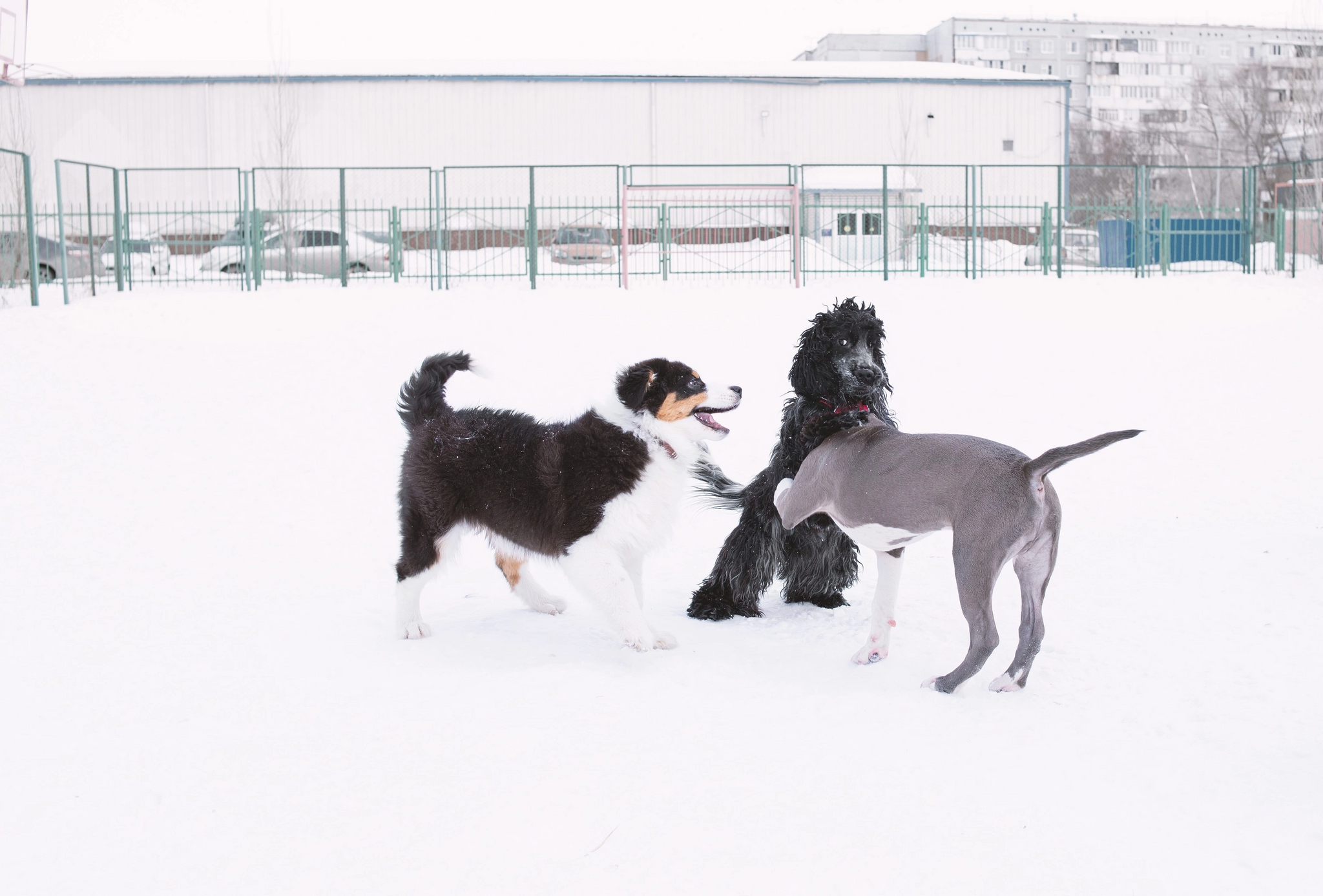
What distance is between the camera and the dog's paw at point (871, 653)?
388 centimetres

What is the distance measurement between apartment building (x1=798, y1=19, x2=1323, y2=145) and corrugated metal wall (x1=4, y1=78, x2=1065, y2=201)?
153 feet

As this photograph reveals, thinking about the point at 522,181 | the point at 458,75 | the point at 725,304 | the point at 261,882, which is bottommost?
the point at 261,882

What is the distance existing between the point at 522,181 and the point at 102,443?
58.8ft

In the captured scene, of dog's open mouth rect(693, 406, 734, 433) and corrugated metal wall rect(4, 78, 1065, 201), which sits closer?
dog's open mouth rect(693, 406, 734, 433)

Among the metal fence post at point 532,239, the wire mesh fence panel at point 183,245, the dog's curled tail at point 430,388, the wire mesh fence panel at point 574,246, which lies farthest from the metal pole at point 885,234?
the dog's curled tail at point 430,388

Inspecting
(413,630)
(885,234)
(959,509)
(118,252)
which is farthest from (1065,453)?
(118,252)

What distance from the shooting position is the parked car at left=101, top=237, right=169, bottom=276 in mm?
16797

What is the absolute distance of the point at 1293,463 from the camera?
7512 millimetres

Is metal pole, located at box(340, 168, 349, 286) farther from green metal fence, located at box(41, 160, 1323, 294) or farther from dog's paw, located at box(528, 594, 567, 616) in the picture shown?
dog's paw, located at box(528, 594, 567, 616)

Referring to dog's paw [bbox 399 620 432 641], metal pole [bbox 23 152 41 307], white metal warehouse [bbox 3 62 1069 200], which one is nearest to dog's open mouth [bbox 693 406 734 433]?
dog's paw [bbox 399 620 432 641]

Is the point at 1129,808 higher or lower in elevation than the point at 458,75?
lower

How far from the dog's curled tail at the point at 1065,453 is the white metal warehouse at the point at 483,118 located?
81.8ft

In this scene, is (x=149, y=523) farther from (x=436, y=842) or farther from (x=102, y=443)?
(x=436, y=842)

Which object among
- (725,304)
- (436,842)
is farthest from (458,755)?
(725,304)
